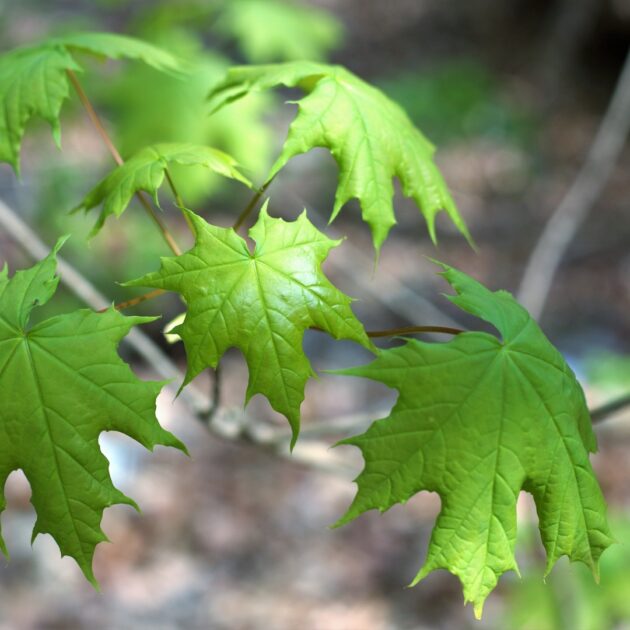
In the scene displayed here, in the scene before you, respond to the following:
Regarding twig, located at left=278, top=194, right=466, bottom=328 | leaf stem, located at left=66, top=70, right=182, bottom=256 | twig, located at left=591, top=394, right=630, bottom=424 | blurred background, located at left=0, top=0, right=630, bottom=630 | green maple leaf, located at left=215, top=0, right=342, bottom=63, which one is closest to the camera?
leaf stem, located at left=66, top=70, right=182, bottom=256

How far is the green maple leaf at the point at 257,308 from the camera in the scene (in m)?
1.25

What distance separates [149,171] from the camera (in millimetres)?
1455

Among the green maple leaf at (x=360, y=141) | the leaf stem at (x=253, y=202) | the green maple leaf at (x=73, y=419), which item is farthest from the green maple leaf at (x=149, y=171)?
the green maple leaf at (x=73, y=419)

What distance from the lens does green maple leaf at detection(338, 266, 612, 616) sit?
50.0 inches

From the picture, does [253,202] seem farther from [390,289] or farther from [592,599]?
[390,289]

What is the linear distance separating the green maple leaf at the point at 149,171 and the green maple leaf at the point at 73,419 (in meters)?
0.26

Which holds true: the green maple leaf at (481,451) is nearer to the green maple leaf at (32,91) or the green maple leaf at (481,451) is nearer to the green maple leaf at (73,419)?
the green maple leaf at (73,419)

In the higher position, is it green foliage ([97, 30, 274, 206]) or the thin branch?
the thin branch

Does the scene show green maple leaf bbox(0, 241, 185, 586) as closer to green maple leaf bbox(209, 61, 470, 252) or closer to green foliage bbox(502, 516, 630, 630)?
green maple leaf bbox(209, 61, 470, 252)

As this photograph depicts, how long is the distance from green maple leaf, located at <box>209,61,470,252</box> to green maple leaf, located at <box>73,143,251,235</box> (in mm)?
135

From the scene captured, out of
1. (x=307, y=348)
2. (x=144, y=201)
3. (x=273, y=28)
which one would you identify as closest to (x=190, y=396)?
(x=144, y=201)

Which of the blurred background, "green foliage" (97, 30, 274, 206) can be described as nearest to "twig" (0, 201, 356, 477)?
the blurred background

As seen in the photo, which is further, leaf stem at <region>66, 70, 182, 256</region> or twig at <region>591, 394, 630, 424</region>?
twig at <region>591, 394, 630, 424</region>

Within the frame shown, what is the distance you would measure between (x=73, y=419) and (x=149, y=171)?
480mm
